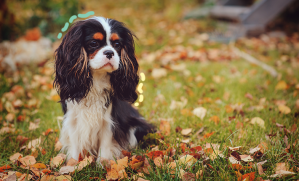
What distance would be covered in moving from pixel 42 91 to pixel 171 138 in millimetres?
2247

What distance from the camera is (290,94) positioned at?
2.99 m

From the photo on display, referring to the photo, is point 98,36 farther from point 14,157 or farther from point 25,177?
point 14,157

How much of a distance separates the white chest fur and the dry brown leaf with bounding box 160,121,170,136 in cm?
50

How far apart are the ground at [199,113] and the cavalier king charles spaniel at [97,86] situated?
0.19m

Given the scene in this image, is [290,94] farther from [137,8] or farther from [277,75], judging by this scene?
[137,8]

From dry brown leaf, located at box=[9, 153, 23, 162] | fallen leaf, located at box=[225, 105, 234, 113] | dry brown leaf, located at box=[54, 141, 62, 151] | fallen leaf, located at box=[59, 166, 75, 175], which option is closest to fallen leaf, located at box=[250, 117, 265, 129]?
fallen leaf, located at box=[225, 105, 234, 113]

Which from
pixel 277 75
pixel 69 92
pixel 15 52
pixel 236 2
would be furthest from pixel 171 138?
pixel 236 2

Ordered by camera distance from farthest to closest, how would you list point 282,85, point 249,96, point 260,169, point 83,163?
point 282,85
point 249,96
point 83,163
point 260,169

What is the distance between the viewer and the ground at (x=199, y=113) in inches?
67.3

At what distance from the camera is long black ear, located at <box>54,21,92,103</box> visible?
1.73 metres

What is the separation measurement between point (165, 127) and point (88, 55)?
1.07 m

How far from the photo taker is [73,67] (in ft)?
5.72

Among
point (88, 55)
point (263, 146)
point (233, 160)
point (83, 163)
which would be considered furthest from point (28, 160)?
point (263, 146)

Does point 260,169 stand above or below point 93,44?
below
